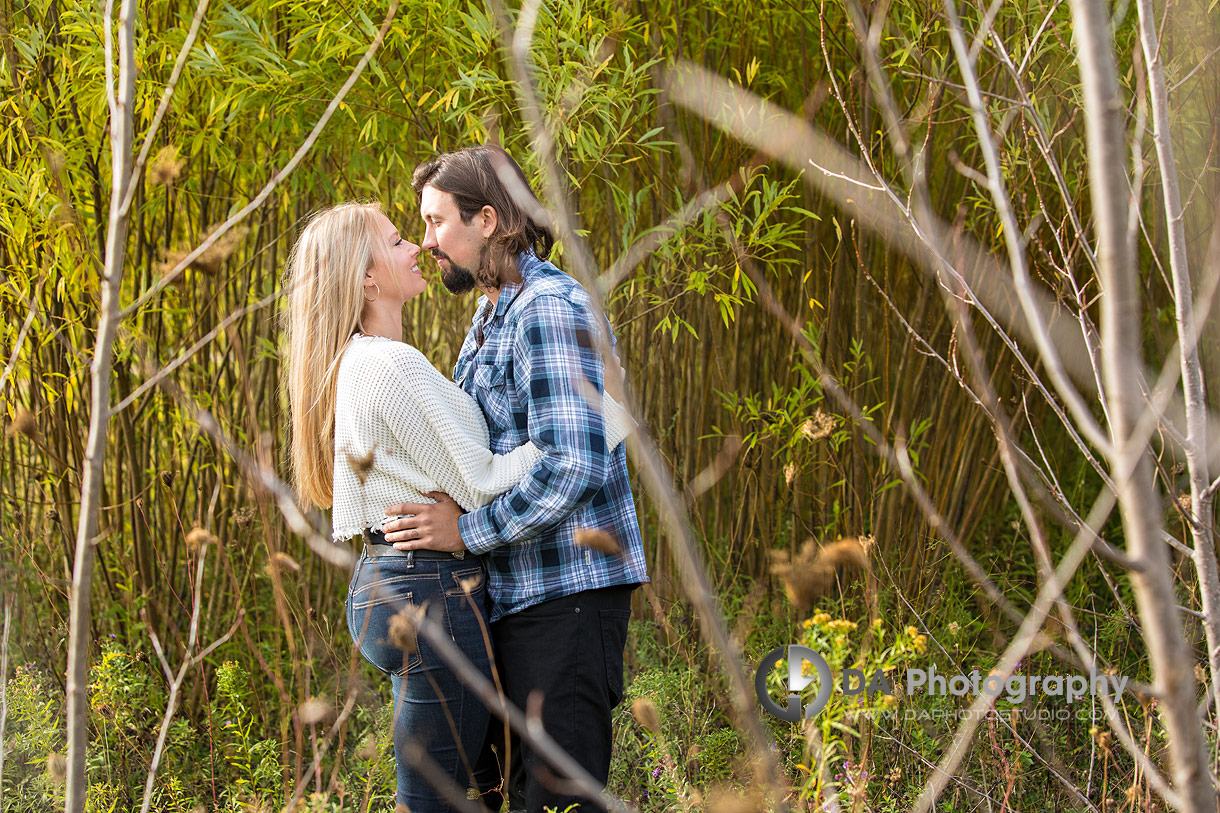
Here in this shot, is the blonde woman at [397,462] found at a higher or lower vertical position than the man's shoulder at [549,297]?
lower

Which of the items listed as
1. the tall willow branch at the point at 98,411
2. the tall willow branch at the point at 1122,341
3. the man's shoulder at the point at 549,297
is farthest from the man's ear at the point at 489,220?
the tall willow branch at the point at 1122,341

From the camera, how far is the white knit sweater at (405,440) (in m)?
1.31

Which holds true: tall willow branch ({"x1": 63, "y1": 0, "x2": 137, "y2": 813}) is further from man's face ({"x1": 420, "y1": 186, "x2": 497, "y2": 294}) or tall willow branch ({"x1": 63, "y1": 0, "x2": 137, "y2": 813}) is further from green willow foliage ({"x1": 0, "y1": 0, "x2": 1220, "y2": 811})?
green willow foliage ({"x1": 0, "y1": 0, "x2": 1220, "y2": 811})

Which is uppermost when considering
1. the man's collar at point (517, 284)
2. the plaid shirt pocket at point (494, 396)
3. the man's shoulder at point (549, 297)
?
the man's collar at point (517, 284)

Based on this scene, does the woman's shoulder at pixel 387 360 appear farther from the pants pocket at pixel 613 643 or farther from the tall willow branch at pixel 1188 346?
the tall willow branch at pixel 1188 346

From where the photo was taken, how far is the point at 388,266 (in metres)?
1.44

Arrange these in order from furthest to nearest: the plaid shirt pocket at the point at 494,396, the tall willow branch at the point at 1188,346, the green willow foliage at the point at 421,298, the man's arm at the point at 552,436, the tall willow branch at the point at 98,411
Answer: the green willow foliage at the point at 421,298
the plaid shirt pocket at the point at 494,396
the man's arm at the point at 552,436
the tall willow branch at the point at 98,411
the tall willow branch at the point at 1188,346

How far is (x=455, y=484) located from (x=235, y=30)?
4.13 feet

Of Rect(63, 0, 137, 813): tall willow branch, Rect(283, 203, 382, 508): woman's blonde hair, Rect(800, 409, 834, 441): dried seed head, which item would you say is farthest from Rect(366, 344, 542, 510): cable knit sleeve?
Rect(63, 0, 137, 813): tall willow branch

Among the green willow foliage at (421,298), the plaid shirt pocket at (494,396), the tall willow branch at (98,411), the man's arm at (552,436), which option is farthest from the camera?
the green willow foliage at (421,298)

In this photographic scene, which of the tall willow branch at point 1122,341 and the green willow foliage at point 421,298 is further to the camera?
the green willow foliage at point 421,298

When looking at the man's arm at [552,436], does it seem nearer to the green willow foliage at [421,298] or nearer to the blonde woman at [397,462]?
the blonde woman at [397,462]

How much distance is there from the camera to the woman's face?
144 cm

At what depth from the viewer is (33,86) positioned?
6.98ft
